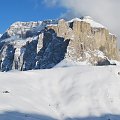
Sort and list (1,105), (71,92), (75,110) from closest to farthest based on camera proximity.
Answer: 1. (1,105)
2. (75,110)
3. (71,92)

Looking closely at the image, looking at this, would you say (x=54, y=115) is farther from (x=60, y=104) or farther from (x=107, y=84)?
(x=107, y=84)

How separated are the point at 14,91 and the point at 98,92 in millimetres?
7191

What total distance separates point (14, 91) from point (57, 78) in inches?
247

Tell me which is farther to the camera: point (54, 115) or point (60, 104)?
point (60, 104)

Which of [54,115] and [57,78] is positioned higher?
[57,78]

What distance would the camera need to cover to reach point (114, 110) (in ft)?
121

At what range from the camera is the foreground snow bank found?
33375mm

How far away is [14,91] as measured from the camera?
3809 cm

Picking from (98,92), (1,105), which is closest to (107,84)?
(98,92)

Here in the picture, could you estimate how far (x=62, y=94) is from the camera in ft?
129

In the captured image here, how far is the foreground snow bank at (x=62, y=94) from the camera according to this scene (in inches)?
1314

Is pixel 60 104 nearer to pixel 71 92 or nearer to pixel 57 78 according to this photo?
pixel 71 92

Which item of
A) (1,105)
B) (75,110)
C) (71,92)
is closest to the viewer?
(1,105)

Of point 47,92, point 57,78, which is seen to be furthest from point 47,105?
point 57,78
